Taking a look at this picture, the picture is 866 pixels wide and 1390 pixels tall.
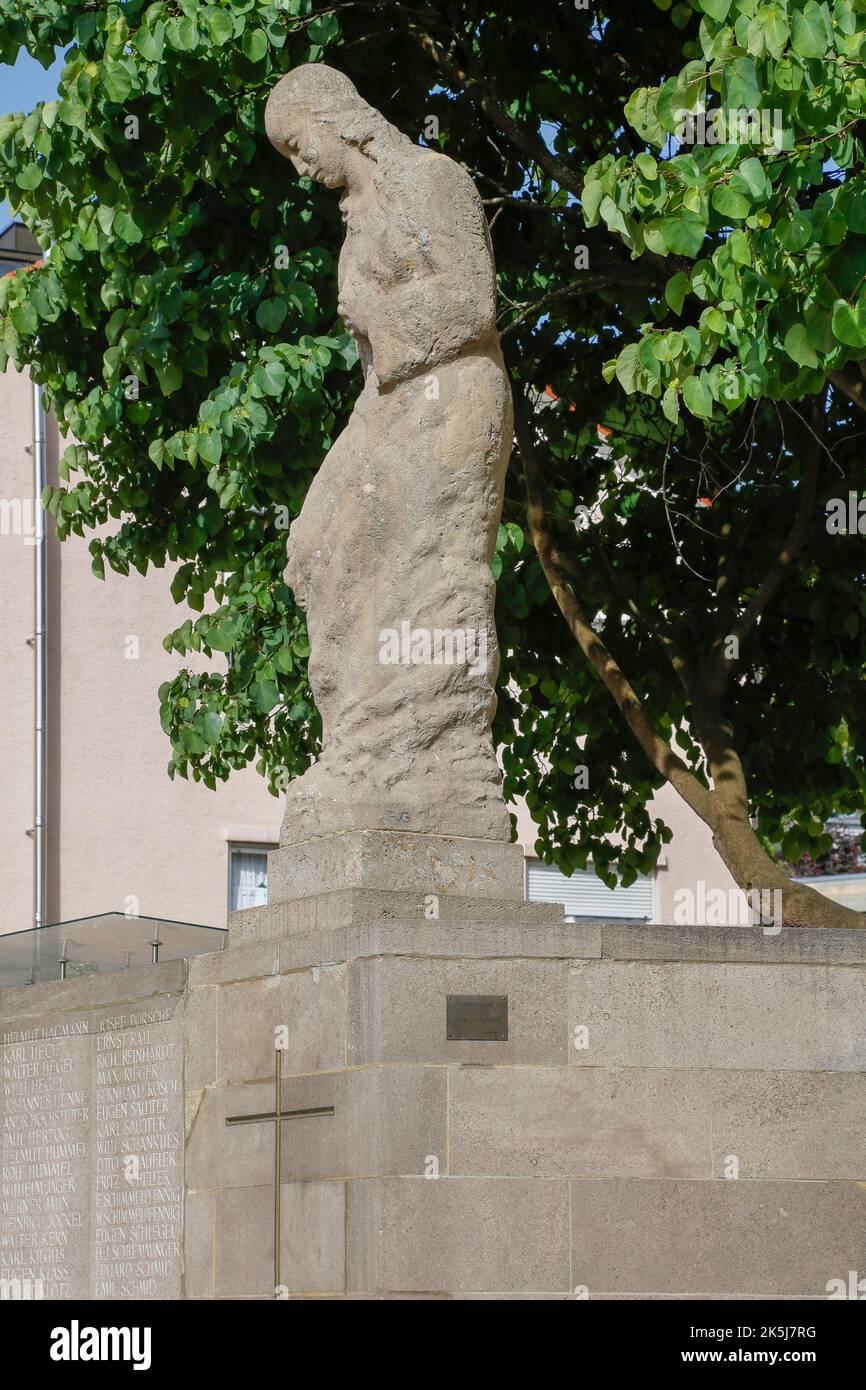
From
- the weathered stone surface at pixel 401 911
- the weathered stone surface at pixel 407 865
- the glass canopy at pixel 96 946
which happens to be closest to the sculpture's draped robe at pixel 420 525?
the weathered stone surface at pixel 407 865

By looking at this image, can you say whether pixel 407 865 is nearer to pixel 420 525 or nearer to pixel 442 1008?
pixel 442 1008

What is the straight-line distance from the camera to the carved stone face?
325 inches

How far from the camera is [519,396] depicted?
13156 millimetres

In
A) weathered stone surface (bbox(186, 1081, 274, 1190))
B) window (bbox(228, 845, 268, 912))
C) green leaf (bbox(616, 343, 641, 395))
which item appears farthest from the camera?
window (bbox(228, 845, 268, 912))

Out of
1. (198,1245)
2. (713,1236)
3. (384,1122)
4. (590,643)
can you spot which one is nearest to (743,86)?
(384,1122)

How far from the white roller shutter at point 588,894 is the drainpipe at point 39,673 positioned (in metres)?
5.51

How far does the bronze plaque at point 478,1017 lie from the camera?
714cm

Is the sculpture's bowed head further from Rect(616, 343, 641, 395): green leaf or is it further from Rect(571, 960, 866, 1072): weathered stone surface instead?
Rect(571, 960, 866, 1072): weathered stone surface

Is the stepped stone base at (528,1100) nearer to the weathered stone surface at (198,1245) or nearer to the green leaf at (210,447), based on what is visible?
the weathered stone surface at (198,1245)

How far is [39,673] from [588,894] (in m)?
6.83

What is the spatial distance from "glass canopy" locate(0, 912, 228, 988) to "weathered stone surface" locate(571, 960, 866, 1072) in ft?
10.6

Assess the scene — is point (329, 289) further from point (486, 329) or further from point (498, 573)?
point (486, 329)

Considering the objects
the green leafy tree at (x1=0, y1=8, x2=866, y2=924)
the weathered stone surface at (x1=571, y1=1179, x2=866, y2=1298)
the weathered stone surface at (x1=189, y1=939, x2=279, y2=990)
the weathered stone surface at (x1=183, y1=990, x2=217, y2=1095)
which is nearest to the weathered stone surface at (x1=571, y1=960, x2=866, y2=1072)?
the weathered stone surface at (x1=571, y1=1179, x2=866, y2=1298)

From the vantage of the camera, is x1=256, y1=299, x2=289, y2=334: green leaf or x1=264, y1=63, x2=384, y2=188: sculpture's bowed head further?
x1=256, y1=299, x2=289, y2=334: green leaf
